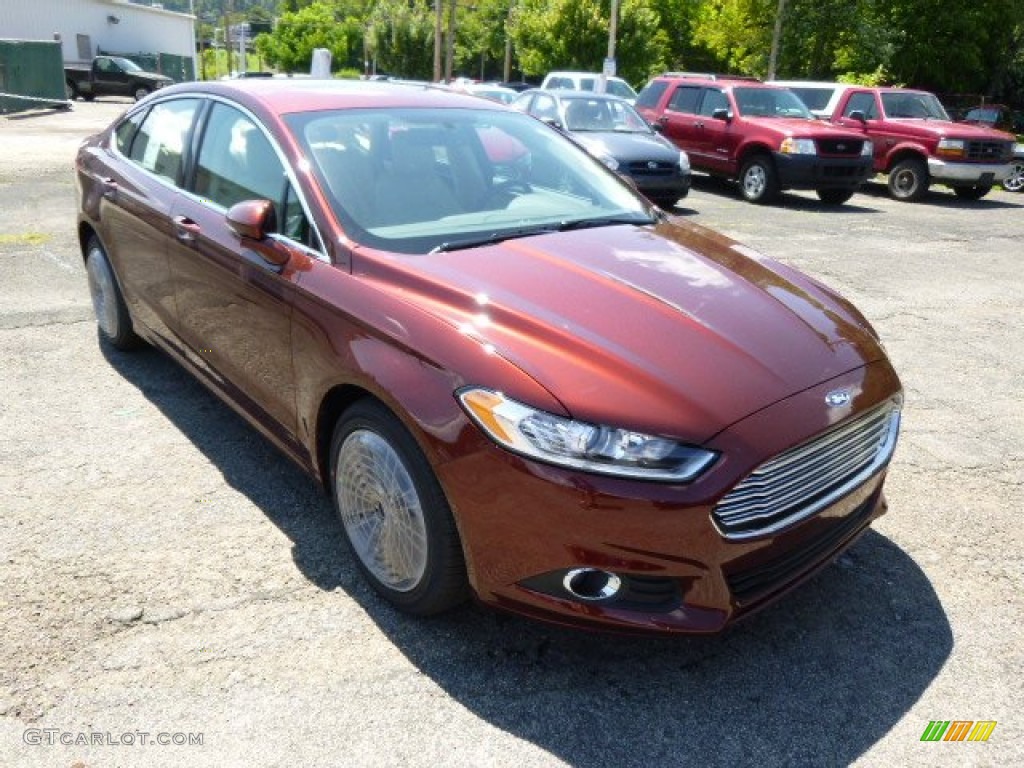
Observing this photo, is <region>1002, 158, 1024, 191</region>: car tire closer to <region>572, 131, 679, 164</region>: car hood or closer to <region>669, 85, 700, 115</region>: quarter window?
Answer: <region>669, 85, 700, 115</region>: quarter window

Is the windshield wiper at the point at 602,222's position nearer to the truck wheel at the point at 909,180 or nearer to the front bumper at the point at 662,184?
the front bumper at the point at 662,184

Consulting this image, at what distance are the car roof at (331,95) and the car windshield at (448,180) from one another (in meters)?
0.08

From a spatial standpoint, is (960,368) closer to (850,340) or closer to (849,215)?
(850,340)

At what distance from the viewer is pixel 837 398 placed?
2.57m

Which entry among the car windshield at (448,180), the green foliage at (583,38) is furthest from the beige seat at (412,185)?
the green foliage at (583,38)

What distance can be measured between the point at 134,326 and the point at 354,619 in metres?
2.77

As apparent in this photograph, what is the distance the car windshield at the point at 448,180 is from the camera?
10.3 feet

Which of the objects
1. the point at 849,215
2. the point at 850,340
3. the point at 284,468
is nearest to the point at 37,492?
the point at 284,468

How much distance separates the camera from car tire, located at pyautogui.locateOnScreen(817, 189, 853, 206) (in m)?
13.5

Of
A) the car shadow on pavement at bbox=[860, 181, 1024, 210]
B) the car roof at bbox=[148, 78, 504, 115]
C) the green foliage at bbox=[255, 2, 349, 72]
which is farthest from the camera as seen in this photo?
the green foliage at bbox=[255, 2, 349, 72]

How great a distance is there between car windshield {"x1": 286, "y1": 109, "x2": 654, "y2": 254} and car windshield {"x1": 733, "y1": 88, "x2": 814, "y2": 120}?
35.3ft

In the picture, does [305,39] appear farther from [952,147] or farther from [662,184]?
[662,184]

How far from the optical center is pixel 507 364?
2.38 meters

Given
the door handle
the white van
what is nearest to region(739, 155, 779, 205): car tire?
the white van
